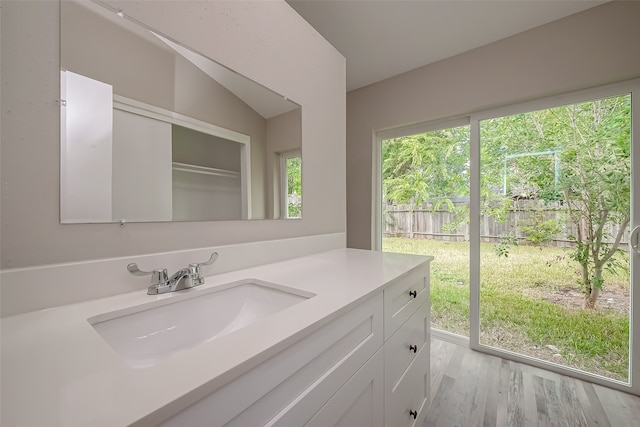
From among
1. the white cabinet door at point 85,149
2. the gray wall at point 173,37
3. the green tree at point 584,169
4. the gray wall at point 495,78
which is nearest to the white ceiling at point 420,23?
the gray wall at point 495,78

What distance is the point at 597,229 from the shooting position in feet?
5.57

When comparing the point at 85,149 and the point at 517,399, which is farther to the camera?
the point at 517,399

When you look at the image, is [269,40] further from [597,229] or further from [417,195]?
[597,229]

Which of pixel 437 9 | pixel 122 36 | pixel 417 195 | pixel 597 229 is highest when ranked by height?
pixel 437 9

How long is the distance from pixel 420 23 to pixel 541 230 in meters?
1.76

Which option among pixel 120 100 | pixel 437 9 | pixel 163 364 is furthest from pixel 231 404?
pixel 437 9

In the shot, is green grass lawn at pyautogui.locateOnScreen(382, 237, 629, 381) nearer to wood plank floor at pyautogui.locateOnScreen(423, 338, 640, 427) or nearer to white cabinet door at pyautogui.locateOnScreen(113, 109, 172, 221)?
wood plank floor at pyautogui.locateOnScreen(423, 338, 640, 427)

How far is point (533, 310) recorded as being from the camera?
1891 millimetres

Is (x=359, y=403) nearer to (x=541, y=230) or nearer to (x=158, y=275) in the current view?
(x=158, y=275)

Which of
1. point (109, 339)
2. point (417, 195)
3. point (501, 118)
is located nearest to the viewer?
point (109, 339)

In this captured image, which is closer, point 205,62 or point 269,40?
point 205,62

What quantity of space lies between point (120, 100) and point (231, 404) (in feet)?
3.02

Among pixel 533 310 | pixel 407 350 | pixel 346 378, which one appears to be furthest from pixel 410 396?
pixel 533 310

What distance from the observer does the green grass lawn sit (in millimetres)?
1654
